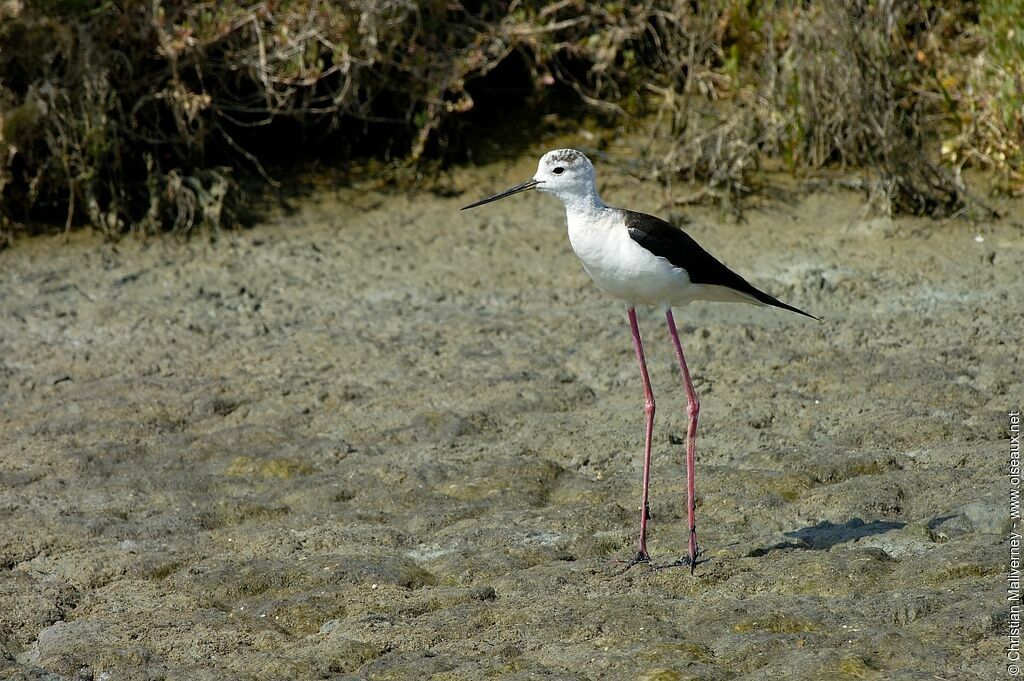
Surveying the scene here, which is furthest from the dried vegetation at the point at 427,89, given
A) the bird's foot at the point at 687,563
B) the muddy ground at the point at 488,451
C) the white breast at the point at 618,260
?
the bird's foot at the point at 687,563

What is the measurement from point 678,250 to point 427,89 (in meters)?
3.28

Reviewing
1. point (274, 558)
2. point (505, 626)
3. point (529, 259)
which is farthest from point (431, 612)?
point (529, 259)

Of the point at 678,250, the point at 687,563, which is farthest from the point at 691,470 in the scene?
the point at 678,250

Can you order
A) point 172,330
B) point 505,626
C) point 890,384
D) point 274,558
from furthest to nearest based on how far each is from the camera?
point 172,330
point 890,384
point 274,558
point 505,626

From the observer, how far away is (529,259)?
636 centimetres

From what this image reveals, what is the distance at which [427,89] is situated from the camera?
6.99 metres

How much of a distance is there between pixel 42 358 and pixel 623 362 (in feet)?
7.72

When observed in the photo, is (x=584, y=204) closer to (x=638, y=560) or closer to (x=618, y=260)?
(x=618, y=260)

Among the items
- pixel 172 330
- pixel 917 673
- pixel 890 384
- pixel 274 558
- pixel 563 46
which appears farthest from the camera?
pixel 563 46

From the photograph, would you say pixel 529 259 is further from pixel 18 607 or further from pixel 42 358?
pixel 18 607

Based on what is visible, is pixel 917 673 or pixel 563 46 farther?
pixel 563 46

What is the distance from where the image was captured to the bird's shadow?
3.81m

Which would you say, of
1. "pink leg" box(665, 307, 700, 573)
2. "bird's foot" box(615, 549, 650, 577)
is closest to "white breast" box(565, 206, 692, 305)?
"pink leg" box(665, 307, 700, 573)

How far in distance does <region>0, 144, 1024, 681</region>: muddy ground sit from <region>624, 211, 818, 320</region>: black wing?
641mm
